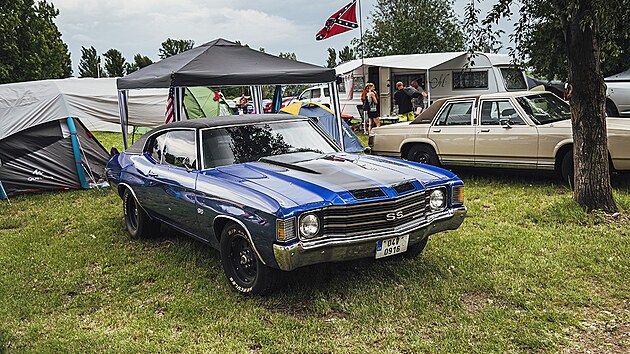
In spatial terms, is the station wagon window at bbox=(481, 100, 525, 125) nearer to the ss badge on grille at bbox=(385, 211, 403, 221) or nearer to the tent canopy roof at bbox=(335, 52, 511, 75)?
the ss badge on grille at bbox=(385, 211, 403, 221)

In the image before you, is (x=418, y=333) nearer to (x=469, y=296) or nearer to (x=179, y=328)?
(x=469, y=296)

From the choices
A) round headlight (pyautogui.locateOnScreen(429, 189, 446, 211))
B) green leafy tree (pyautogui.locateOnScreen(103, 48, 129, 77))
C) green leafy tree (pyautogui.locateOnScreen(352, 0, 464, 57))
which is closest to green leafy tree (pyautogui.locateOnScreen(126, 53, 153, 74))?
green leafy tree (pyautogui.locateOnScreen(103, 48, 129, 77))

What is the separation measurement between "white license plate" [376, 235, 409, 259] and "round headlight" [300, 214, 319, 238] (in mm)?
Answer: 512

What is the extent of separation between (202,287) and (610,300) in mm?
3362

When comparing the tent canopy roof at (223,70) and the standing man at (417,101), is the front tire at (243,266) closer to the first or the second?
the tent canopy roof at (223,70)

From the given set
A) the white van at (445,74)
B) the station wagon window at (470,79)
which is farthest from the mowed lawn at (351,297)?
the station wagon window at (470,79)

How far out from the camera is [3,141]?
9.56 meters

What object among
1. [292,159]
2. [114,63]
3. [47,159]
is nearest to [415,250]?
[292,159]

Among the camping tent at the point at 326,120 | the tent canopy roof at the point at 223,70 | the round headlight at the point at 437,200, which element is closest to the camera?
the round headlight at the point at 437,200

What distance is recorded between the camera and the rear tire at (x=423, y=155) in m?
9.71

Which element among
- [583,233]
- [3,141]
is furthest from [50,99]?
[583,233]

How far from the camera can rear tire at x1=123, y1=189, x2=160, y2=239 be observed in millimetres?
6465

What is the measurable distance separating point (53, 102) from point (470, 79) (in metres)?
13.4

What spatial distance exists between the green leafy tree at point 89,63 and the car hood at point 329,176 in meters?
56.2
